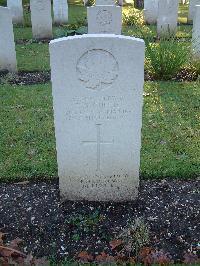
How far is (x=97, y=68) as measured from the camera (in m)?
3.50

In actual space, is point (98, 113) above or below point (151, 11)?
below

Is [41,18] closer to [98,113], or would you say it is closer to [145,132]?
[145,132]

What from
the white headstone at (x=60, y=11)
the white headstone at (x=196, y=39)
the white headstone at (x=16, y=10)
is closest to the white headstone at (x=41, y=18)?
the white headstone at (x=60, y=11)

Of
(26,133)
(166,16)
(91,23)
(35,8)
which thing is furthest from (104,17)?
(26,133)

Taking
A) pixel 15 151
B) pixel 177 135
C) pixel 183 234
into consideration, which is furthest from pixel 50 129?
pixel 183 234

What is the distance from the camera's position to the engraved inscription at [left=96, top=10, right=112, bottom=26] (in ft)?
27.9

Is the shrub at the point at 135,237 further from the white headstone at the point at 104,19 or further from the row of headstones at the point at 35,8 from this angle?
the white headstone at the point at 104,19

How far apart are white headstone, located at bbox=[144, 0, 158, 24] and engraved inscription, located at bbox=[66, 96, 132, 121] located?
1079cm

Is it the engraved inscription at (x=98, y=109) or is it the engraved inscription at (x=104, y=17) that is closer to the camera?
the engraved inscription at (x=98, y=109)

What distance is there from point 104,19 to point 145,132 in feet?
12.9

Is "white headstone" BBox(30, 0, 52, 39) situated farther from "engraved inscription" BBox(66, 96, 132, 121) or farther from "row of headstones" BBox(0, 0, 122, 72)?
"engraved inscription" BBox(66, 96, 132, 121)

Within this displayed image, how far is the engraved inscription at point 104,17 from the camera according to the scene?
8.51 m

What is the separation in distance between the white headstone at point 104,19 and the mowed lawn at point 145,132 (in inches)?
76.7

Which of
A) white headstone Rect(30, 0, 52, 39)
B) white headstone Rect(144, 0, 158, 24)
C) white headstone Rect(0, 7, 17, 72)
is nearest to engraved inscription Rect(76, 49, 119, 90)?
white headstone Rect(0, 7, 17, 72)
